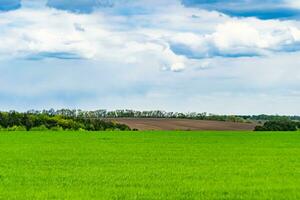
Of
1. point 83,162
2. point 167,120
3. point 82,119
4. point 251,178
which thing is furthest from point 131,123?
point 251,178

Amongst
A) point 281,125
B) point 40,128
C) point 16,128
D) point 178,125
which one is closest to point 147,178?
point 178,125

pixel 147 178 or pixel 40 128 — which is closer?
pixel 147 178

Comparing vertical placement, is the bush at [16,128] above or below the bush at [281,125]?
below

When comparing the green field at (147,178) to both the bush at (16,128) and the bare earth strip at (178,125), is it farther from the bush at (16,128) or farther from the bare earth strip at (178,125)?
the bush at (16,128)

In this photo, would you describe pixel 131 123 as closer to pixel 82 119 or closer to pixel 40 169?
pixel 82 119

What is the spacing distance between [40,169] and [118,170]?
3.76m

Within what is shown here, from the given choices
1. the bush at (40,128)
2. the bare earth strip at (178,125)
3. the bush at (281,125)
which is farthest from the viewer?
the bush at (281,125)

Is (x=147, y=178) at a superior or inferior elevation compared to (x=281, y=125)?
inferior

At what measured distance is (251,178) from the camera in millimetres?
27078

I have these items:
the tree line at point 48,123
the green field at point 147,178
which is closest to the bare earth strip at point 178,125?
the tree line at point 48,123

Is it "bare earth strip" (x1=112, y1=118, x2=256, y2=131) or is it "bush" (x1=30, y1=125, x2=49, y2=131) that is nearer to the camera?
"bare earth strip" (x1=112, y1=118, x2=256, y2=131)

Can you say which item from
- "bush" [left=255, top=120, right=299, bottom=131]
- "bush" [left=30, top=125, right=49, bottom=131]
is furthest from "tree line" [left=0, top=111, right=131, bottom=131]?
"bush" [left=255, top=120, right=299, bottom=131]

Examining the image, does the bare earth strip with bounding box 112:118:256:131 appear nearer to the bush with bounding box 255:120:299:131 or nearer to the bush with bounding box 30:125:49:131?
the bush with bounding box 255:120:299:131

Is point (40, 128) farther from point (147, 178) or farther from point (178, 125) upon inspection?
point (147, 178)
